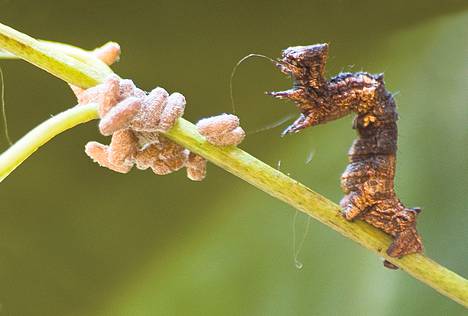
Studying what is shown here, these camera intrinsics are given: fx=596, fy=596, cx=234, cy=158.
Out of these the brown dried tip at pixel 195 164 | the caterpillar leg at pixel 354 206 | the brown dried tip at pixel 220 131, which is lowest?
the brown dried tip at pixel 195 164

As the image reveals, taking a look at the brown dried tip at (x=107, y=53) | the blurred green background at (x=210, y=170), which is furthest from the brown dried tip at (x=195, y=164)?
the blurred green background at (x=210, y=170)

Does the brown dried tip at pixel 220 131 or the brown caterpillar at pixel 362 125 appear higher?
the brown caterpillar at pixel 362 125

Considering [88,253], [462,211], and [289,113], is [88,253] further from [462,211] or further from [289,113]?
[462,211]

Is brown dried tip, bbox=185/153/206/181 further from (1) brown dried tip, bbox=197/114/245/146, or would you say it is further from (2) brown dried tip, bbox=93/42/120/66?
(2) brown dried tip, bbox=93/42/120/66

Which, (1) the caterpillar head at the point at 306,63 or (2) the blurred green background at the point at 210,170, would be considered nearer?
(1) the caterpillar head at the point at 306,63

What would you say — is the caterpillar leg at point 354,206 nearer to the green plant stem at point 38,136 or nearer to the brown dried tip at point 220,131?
the brown dried tip at point 220,131

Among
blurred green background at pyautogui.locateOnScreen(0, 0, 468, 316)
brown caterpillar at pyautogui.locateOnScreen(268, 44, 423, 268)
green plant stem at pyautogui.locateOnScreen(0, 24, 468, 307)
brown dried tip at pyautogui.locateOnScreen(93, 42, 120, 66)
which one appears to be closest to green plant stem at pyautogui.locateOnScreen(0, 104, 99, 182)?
green plant stem at pyautogui.locateOnScreen(0, 24, 468, 307)

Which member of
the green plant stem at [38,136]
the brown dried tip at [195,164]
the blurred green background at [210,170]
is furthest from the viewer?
the blurred green background at [210,170]
